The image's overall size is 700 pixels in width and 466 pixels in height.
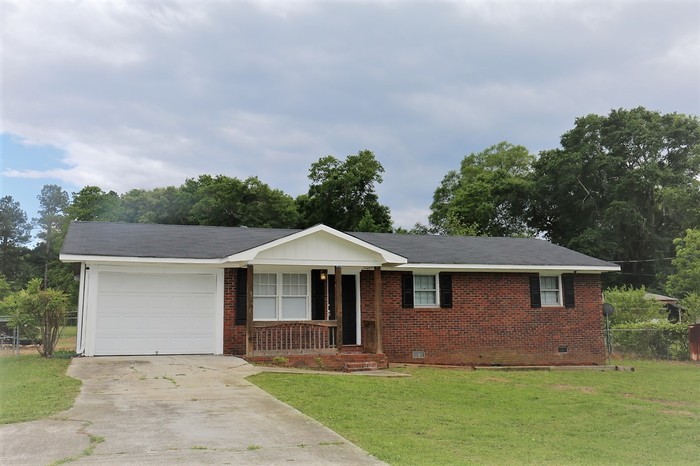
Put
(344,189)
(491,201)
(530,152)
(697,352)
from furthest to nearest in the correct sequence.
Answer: (530,152) < (491,201) < (344,189) < (697,352)

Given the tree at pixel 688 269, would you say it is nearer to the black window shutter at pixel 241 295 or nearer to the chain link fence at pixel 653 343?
the chain link fence at pixel 653 343

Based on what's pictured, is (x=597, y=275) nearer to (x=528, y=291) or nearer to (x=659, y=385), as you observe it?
(x=528, y=291)

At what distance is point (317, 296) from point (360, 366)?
2.72 meters

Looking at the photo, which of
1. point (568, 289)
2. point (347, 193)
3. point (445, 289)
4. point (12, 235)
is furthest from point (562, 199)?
point (12, 235)

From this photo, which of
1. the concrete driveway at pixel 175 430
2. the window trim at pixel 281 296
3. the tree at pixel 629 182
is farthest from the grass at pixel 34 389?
the tree at pixel 629 182

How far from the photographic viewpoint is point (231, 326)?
603 inches

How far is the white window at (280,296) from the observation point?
15.8 metres

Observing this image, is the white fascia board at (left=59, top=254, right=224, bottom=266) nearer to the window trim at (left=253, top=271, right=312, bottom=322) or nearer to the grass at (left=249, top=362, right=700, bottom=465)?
the window trim at (left=253, top=271, right=312, bottom=322)

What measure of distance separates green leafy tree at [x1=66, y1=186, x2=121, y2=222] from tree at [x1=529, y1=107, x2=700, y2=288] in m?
31.3

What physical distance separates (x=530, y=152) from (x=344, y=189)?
22.5m

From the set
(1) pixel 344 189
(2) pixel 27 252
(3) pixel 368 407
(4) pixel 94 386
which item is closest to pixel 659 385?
(3) pixel 368 407

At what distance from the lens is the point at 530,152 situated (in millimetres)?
57500

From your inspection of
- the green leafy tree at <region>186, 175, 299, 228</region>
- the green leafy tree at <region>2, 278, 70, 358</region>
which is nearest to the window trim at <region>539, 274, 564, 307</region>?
the green leafy tree at <region>2, 278, 70, 358</region>

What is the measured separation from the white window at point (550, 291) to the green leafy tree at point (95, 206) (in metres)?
31.9
